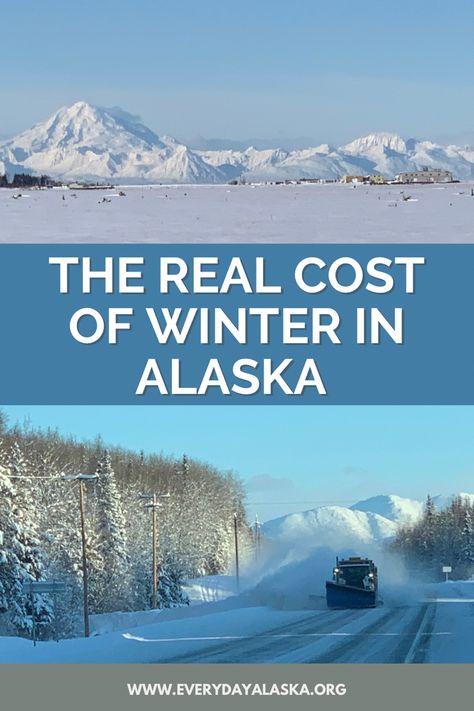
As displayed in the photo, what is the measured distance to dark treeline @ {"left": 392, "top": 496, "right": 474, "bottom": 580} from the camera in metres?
120

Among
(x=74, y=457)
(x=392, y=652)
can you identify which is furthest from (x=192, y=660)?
(x=74, y=457)

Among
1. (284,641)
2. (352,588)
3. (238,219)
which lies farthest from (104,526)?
(284,641)

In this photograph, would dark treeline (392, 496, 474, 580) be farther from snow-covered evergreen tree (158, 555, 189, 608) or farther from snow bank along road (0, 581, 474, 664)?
snow bank along road (0, 581, 474, 664)

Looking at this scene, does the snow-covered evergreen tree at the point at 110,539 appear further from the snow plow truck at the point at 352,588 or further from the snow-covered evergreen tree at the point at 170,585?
the snow plow truck at the point at 352,588

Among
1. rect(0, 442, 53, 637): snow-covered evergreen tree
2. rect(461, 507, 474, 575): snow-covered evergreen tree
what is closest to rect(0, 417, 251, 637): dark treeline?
rect(0, 442, 53, 637): snow-covered evergreen tree

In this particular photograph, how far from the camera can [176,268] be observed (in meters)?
24.2

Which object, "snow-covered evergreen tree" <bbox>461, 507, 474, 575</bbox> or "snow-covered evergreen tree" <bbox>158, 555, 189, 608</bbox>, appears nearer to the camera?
"snow-covered evergreen tree" <bbox>158, 555, 189, 608</bbox>

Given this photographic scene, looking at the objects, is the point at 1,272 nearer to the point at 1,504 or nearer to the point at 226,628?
the point at 226,628

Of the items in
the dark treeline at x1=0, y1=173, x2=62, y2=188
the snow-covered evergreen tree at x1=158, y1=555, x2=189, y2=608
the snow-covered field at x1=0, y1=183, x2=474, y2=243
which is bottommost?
the snow-covered evergreen tree at x1=158, y1=555, x2=189, y2=608

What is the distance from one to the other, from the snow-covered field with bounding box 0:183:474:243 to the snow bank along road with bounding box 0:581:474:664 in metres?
12.2

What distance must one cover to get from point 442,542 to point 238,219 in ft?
265

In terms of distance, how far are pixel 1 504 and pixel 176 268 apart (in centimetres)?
2390

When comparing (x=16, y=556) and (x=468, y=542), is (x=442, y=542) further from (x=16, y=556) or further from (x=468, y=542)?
(x=16, y=556)

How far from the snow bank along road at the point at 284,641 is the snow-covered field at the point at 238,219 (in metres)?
12.2
